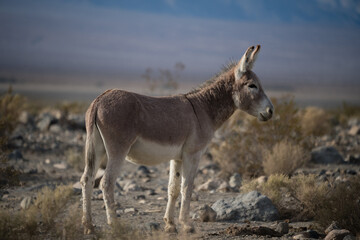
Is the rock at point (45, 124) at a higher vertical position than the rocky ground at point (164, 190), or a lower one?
higher

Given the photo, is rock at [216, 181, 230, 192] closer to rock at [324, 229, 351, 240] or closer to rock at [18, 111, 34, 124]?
rock at [324, 229, 351, 240]

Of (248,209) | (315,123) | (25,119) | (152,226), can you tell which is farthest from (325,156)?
(25,119)

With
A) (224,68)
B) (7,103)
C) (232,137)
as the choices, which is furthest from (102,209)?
(7,103)

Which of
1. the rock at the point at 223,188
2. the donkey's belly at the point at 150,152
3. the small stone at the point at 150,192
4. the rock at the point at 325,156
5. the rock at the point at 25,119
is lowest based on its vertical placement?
the small stone at the point at 150,192

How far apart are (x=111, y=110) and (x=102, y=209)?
11.3 feet

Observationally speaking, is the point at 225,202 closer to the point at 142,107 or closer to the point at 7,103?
the point at 142,107

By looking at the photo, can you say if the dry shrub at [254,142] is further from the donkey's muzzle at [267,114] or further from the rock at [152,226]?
the rock at [152,226]

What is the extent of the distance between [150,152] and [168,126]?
0.58 m

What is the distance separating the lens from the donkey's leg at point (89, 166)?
7129 mm

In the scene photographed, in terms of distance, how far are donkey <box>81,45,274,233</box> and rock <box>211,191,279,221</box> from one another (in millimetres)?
1373

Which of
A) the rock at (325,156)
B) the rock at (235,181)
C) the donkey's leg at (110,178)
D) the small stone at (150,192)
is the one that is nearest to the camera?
the donkey's leg at (110,178)

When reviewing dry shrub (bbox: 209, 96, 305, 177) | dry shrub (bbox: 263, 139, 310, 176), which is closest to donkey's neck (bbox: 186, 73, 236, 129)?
dry shrub (bbox: 263, 139, 310, 176)

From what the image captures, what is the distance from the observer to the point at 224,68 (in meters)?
9.23

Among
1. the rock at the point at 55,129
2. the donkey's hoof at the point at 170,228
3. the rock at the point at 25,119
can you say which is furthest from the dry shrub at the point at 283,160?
the rock at the point at 25,119
